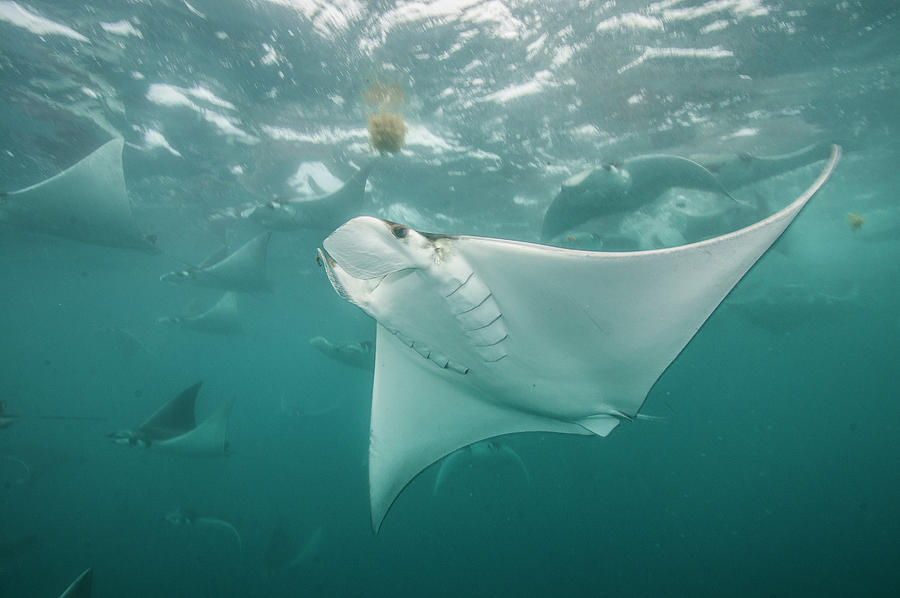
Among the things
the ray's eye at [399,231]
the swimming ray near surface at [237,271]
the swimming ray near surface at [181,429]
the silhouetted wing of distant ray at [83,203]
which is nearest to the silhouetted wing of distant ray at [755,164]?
the ray's eye at [399,231]

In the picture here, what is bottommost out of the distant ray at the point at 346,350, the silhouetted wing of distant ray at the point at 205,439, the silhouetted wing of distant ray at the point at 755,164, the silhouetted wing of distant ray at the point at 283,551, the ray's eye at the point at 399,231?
the silhouetted wing of distant ray at the point at 283,551

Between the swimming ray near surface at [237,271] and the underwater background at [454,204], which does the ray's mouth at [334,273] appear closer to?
the underwater background at [454,204]

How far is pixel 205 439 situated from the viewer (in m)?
7.52

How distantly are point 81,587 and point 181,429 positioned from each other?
4835 mm

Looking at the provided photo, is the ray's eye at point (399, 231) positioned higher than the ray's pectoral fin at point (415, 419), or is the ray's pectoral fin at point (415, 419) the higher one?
the ray's eye at point (399, 231)

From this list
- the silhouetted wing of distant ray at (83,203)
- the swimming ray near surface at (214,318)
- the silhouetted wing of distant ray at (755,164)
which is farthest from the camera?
the swimming ray near surface at (214,318)

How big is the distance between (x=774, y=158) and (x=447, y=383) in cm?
1076

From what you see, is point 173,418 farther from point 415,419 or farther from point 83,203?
point 415,419

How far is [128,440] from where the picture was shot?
21.7 ft

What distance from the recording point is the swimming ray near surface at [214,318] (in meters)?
13.2

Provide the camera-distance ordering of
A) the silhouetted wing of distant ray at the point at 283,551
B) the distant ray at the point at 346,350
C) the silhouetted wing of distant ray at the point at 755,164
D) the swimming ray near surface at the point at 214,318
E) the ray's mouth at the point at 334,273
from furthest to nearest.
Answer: the swimming ray near surface at the point at 214,318 → the silhouetted wing of distant ray at the point at 283,551 → the distant ray at the point at 346,350 → the silhouetted wing of distant ray at the point at 755,164 → the ray's mouth at the point at 334,273

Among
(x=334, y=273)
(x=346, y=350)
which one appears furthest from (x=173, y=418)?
(x=334, y=273)

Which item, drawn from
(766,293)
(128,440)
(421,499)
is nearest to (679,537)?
(421,499)

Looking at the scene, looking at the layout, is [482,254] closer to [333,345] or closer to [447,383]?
[447,383]
